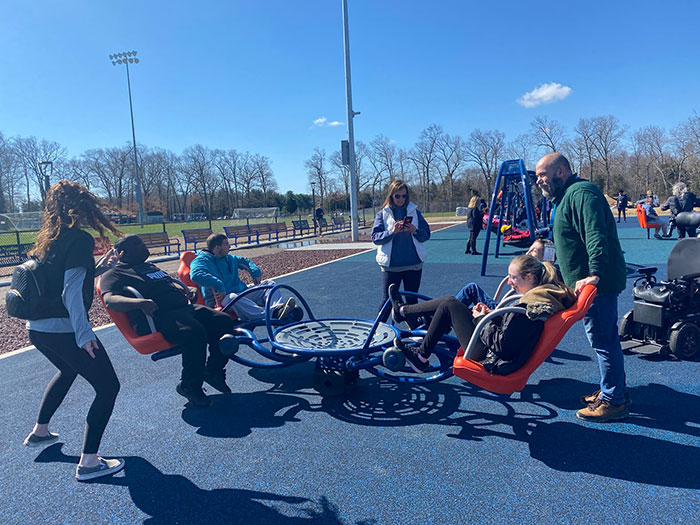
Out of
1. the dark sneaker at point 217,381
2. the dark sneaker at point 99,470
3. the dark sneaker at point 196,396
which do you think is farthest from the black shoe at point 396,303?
the dark sneaker at point 99,470

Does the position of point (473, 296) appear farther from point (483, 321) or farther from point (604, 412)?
point (604, 412)

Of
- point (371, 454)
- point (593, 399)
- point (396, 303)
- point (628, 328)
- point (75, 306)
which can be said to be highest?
point (75, 306)

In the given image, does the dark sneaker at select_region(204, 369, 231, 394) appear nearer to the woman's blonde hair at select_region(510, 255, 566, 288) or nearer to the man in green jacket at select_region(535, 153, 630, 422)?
the woman's blonde hair at select_region(510, 255, 566, 288)

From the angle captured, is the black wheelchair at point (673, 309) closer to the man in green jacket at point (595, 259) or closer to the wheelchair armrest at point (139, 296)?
the man in green jacket at point (595, 259)

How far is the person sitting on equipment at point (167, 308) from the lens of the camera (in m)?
3.52

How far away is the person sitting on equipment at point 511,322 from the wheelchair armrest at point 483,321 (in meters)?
0.05

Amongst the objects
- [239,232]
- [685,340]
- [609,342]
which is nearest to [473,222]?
[685,340]

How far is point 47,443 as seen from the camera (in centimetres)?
302

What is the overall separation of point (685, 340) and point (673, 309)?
30 centimetres

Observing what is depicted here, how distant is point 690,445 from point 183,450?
309 centimetres

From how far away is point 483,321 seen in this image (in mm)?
2873

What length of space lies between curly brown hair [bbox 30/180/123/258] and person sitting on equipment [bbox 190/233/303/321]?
188 cm

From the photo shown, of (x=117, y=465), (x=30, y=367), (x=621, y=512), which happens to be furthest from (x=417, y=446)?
(x=30, y=367)

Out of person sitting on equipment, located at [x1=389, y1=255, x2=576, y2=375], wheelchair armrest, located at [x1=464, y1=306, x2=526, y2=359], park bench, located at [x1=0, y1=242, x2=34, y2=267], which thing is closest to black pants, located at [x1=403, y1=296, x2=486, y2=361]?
person sitting on equipment, located at [x1=389, y1=255, x2=576, y2=375]
